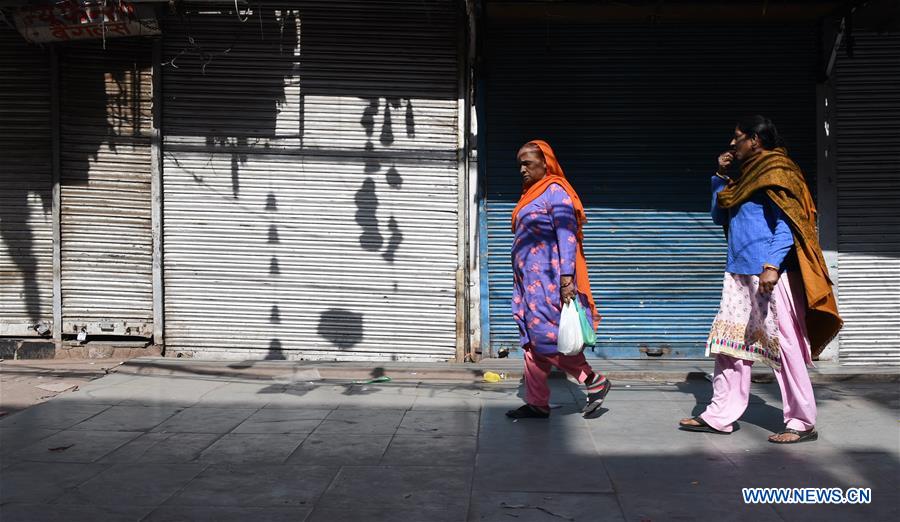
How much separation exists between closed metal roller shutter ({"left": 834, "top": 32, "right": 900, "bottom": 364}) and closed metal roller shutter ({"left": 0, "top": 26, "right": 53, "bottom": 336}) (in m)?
7.51

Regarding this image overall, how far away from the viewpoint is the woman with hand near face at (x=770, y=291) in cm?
498

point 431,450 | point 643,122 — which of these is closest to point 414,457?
point 431,450

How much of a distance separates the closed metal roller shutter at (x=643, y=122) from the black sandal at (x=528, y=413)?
8.94ft

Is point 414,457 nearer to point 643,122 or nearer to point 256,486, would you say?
point 256,486

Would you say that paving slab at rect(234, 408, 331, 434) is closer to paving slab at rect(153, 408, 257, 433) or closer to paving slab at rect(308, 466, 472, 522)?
paving slab at rect(153, 408, 257, 433)

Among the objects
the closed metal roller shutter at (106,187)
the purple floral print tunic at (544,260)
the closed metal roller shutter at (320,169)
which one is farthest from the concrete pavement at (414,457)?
the closed metal roller shutter at (106,187)

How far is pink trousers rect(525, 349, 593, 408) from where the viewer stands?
5695 millimetres

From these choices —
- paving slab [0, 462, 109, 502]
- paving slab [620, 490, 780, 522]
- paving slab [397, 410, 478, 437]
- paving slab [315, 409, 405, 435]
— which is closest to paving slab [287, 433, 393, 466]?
paving slab [315, 409, 405, 435]

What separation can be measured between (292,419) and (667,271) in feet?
13.6

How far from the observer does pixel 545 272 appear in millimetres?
5668

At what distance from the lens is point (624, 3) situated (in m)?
7.82

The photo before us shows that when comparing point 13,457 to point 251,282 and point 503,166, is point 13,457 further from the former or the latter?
point 503,166

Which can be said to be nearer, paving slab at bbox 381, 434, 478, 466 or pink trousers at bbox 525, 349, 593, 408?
paving slab at bbox 381, 434, 478, 466

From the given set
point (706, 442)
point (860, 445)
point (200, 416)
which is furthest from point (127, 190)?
point (860, 445)
